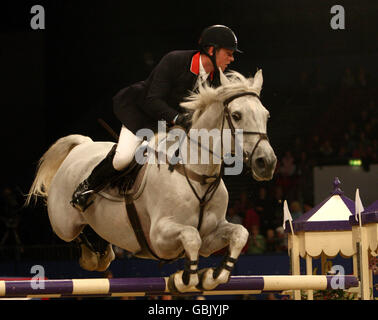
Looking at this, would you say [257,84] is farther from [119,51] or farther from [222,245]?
[119,51]

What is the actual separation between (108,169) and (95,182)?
122mm

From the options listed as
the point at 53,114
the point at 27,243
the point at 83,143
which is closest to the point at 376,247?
the point at 83,143

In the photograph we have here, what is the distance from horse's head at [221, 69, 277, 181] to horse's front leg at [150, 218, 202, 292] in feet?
1.42

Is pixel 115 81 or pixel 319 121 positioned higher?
pixel 115 81

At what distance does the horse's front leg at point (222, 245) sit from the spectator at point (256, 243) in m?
4.57

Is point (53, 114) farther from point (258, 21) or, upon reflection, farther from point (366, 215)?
point (366, 215)

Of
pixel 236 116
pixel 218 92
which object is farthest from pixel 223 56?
pixel 236 116

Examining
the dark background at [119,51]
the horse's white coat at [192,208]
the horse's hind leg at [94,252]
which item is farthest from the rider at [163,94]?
the dark background at [119,51]

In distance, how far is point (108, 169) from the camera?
3.75 metres

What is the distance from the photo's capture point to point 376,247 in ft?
13.2

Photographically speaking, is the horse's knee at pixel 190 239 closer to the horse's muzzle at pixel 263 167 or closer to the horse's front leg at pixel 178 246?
the horse's front leg at pixel 178 246
